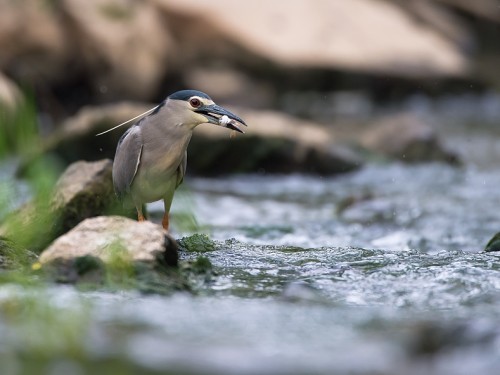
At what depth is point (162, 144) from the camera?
5.43 m

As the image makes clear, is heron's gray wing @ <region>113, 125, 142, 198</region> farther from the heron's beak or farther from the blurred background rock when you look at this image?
the blurred background rock

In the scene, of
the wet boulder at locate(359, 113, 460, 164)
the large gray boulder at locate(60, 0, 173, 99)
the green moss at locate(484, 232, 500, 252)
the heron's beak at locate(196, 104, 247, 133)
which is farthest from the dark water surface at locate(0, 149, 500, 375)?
the large gray boulder at locate(60, 0, 173, 99)

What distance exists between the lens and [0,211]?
529 cm

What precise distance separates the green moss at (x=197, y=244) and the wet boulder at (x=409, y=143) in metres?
5.56

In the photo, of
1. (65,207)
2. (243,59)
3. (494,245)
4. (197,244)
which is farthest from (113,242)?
(243,59)

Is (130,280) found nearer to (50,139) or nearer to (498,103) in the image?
(50,139)

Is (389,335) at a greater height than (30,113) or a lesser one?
lesser

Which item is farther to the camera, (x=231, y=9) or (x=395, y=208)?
(x=231, y=9)

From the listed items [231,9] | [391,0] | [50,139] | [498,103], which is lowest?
[50,139]

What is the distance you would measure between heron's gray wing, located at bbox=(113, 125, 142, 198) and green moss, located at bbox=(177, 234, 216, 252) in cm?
47

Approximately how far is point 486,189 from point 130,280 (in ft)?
18.6

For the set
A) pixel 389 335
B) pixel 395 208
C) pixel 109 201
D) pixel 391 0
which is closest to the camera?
pixel 389 335

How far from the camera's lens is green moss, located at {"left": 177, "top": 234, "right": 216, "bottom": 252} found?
5246mm

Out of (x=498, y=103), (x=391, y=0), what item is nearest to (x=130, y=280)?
(x=498, y=103)
